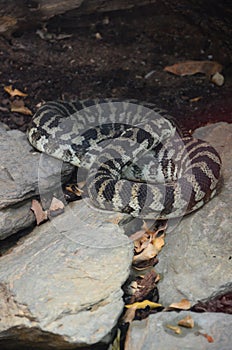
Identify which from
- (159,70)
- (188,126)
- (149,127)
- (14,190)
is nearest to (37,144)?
(14,190)

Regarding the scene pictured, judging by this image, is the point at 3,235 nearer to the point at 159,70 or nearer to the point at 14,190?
the point at 14,190

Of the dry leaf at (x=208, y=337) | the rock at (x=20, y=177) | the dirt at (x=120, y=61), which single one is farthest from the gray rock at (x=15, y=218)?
the dry leaf at (x=208, y=337)

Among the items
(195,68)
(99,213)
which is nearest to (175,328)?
(99,213)

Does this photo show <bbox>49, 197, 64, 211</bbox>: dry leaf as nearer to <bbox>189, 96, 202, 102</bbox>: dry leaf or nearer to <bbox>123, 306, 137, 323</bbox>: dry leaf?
<bbox>123, 306, 137, 323</bbox>: dry leaf

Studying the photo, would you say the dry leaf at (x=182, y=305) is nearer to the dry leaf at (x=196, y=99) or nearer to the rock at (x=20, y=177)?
the rock at (x=20, y=177)

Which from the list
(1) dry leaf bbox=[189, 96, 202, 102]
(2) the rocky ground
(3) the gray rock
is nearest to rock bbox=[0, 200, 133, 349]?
(2) the rocky ground

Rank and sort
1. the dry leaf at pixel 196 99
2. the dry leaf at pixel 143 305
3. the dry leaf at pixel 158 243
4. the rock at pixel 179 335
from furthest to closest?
the dry leaf at pixel 196 99 < the dry leaf at pixel 158 243 < the dry leaf at pixel 143 305 < the rock at pixel 179 335
